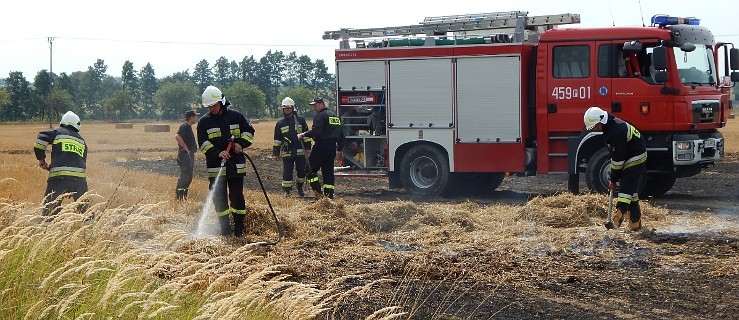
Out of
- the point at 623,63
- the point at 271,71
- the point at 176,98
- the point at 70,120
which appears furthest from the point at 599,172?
the point at 271,71

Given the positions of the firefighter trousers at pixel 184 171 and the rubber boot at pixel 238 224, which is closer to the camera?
the rubber boot at pixel 238 224

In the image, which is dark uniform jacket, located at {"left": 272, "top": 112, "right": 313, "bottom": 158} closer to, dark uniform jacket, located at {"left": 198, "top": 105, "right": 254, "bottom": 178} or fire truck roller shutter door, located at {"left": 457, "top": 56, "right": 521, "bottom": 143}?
fire truck roller shutter door, located at {"left": 457, "top": 56, "right": 521, "bottom": 143}

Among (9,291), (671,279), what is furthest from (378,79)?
(9,291)

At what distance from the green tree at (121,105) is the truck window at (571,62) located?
92.7 m

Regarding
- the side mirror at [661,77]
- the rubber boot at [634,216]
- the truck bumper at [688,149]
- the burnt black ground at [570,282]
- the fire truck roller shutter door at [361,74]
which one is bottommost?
the burnt black ground at [570,282]

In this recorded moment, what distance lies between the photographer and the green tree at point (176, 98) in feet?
354

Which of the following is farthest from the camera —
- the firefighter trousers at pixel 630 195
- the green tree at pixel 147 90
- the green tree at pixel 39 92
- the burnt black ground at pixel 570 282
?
the green tree at pixel 147 90

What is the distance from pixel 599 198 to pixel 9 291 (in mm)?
8778

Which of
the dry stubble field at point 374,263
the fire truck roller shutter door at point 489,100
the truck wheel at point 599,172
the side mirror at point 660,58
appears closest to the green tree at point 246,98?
the fire truck roller shutter door at point 489,100

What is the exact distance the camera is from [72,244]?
6.59 meters

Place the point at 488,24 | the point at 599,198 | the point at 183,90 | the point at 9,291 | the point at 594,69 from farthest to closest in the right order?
the point at 183,90
the point at 488,24
the point at 594,69
the point at 599,198
the point at 9,291

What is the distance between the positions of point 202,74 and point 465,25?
11511cm

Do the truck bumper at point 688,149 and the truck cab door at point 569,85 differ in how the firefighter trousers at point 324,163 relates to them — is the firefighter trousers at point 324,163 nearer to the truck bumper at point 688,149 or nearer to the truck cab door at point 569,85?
the truck cab door at point 569,85

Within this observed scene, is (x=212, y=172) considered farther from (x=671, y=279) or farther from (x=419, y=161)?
(x=419, y=161)
